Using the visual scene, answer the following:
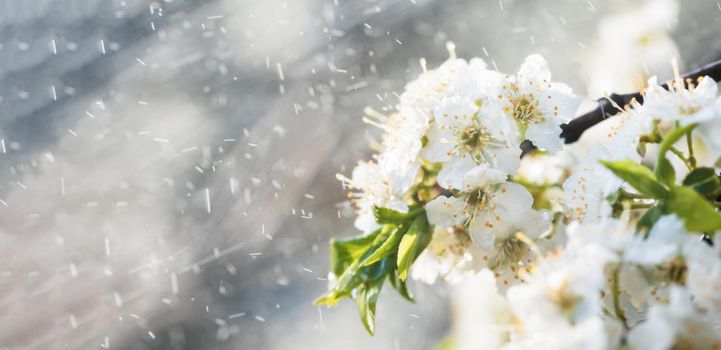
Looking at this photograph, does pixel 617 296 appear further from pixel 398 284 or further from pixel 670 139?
pixel 398 284

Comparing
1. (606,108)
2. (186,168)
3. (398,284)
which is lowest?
(186,168)

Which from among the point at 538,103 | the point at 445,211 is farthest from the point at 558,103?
the point at 445,211

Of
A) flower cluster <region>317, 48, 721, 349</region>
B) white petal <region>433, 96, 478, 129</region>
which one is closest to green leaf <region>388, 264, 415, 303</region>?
flower cluster <region>317, 48, 721, 349</region>

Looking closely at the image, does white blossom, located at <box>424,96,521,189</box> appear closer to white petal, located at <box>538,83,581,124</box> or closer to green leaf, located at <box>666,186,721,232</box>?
white petal, located at <box>538,83,581,124</box>

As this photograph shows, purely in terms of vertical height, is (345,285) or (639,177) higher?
(639,177)

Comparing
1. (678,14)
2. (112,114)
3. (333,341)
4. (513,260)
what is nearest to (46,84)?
(112,114)

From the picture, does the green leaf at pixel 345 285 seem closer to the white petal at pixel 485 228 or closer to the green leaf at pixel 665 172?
the white petal at pixel 485 228
